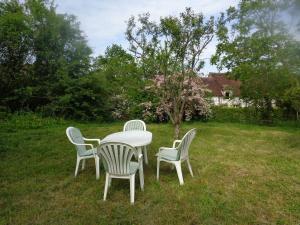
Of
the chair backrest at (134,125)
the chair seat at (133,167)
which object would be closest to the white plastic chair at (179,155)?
the chair seat at (133,167)

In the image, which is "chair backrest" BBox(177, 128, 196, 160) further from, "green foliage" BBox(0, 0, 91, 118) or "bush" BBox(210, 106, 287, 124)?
"bush" BBox(210, 106, 287, 124)

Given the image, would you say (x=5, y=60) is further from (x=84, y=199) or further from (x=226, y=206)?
(x=226, y=206)

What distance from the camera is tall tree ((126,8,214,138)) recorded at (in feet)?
22.2

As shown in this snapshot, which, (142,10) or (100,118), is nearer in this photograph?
(142,10)

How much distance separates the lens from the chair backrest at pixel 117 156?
3.61 meters

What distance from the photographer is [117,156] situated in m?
3.66

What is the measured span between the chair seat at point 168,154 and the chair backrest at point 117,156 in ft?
3.36

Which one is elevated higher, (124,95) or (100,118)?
(124,95)

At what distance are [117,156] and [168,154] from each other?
1368mm

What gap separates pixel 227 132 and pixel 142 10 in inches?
219

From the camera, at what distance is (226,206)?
3621mm

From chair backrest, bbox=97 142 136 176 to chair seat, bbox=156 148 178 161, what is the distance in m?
1.02

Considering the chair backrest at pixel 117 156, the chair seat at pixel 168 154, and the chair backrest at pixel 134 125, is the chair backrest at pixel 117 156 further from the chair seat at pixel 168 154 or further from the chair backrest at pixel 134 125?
the chair backrest at pixel 134 125

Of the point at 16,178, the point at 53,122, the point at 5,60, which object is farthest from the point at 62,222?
the point at 5,60
